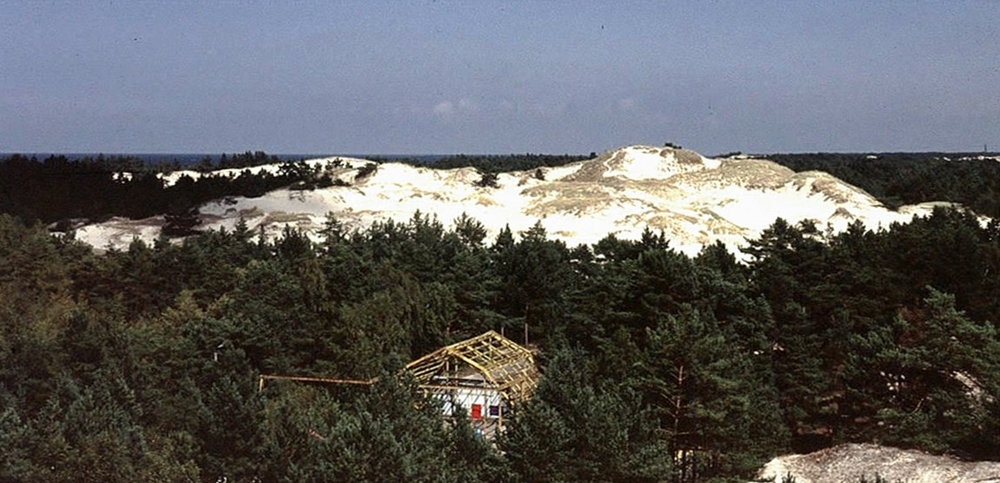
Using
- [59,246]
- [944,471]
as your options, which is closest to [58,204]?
[59,246]

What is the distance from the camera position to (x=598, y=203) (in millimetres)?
67188

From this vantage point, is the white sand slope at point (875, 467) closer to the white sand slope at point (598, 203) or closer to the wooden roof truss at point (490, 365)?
the wooden roof truss at point (490, 365)

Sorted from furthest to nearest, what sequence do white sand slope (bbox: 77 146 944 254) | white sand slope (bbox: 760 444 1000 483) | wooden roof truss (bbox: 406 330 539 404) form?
white sand slope (bbox: 77 146 944 254), wooden roof truss (bbox: 406 330 539 404), white sand slope (bbox: 760 444 1000 483)

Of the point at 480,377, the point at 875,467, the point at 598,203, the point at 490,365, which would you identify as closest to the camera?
the point at 875,467

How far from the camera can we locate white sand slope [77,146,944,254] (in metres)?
62.0

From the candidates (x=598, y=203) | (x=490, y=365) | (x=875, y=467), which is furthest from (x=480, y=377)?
(x=598, y=203)

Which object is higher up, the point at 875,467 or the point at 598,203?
the point at 598,203

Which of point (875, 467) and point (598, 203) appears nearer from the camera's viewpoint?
point (875, 467)

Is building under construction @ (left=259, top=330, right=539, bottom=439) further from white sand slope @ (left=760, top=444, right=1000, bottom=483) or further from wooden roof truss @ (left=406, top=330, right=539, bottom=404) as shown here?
white sand slope @ (left=760, top=444, right=1000, bottom=483)

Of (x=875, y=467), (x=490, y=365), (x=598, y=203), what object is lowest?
(x=875, y=467)

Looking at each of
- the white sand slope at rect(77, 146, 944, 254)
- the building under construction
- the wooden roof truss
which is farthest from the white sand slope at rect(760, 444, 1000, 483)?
the white sand slope at rect(77, 146, 944, 254)

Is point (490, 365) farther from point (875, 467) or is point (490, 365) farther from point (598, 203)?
point (598, 203)

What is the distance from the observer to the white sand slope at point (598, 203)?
6200 cm

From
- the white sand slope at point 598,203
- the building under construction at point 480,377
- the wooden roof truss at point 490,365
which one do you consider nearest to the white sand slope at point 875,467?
the wooden roof truss at point 490,365
